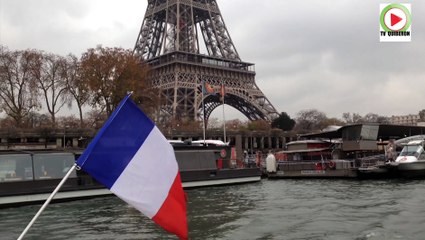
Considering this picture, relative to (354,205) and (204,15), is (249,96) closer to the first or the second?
(204,15)

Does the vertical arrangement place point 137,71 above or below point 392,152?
above

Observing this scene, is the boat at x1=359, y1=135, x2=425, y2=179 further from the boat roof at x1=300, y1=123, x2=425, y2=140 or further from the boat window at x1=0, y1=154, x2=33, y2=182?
the boat window at x1=0, y1=154, x2=33, y2=182

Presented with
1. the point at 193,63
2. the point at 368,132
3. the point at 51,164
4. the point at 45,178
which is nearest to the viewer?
the point at 45,178

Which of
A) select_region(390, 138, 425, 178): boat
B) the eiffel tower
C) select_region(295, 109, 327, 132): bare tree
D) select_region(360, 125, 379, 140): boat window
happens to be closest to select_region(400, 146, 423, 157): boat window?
select_region(390, 138, 425, 178): boat

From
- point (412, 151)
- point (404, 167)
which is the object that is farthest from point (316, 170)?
point (412, 151)

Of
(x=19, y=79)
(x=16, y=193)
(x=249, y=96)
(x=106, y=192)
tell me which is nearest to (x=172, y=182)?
(x=16, y=193)

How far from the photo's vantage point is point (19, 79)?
161 ft

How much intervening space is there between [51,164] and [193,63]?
5049 centimetres

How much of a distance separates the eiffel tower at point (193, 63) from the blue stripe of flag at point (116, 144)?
Result: 196ft

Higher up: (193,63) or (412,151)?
(193,63)

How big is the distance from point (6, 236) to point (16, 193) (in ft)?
23.0

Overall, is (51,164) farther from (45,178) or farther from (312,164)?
(312,164)

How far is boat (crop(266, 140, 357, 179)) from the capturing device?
29.1 metres

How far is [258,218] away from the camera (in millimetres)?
13523
